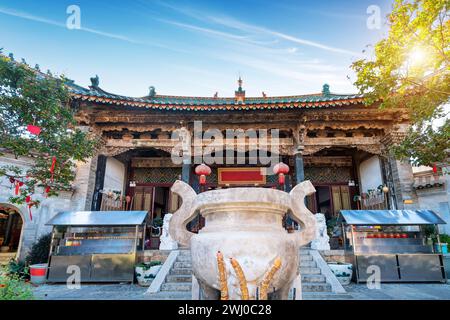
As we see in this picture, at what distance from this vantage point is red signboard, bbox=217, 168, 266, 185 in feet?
35.5

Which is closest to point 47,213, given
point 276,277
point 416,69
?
point 276,277

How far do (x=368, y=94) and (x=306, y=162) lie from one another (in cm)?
587

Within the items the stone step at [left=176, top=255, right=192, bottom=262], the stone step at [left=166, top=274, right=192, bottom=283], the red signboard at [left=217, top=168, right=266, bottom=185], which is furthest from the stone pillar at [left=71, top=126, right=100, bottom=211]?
the red signboard at [left=217, top=168, right=266, bottom=185]

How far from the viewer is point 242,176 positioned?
428 inches

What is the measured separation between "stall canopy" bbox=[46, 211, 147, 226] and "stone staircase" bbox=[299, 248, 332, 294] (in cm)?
404

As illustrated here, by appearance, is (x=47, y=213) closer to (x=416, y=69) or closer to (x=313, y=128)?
(x=313, y=128)

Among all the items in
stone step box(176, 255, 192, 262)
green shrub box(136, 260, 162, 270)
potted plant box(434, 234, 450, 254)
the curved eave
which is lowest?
green shrub box(136, 260, 162, 270)

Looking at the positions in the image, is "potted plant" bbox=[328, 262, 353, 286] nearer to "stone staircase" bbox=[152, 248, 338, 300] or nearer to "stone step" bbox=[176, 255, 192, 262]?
"stone staircase" bbox=[152, 248, 338, 300]

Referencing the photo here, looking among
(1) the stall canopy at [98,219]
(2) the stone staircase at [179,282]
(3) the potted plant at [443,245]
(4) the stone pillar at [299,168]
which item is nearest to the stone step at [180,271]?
(2) the stone staircase at [179,282]

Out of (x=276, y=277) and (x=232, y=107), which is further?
(x=232, y=107)

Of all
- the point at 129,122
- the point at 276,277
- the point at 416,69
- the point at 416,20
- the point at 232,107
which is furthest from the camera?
the point at 129,122

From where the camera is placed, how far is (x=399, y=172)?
8.27 m

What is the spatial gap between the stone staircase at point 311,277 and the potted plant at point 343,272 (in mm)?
423
